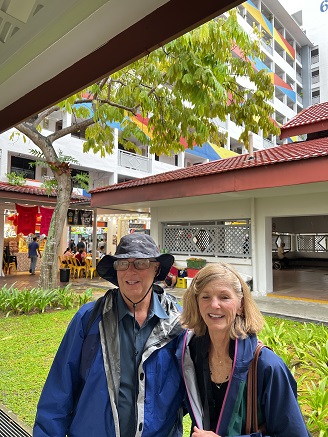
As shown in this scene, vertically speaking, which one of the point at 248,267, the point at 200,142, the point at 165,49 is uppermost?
the point at 165,49

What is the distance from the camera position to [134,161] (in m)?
22.1

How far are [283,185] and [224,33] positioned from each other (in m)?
3.66

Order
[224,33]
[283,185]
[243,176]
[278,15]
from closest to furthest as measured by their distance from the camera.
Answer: [224,33] < [283,185] < [243,176] < [278,15]

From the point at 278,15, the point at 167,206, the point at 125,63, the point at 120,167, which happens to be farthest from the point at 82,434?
the point at 278,15

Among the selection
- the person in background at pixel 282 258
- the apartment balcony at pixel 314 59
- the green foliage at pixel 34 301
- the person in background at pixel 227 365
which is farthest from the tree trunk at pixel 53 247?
the apartment balcony at pixel 314 59

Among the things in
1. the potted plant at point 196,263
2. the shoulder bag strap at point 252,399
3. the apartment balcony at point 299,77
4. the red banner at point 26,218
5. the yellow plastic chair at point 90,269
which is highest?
the apartment balcony at point 299,77

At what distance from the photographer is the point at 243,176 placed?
859 cm

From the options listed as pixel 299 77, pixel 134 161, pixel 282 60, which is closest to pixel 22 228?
pixel 134 161

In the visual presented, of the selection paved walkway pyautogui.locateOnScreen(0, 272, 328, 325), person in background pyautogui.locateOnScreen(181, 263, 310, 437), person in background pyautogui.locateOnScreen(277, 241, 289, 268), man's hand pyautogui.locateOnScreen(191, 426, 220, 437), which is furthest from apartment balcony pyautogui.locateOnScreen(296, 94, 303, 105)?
man's hand pyautogui.locateOnScreen(191, 426, 220, 437)

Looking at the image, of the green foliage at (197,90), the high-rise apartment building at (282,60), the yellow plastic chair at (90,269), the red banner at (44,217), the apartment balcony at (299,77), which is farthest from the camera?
the apartment balcony at (299,77)

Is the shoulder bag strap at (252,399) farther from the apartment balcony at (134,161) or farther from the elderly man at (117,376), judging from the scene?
the apartment balcony at (134,161)

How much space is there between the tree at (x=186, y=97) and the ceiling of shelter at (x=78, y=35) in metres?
3.14

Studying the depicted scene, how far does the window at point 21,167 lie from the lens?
54.6ft

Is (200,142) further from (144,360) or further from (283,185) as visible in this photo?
(144,360)
